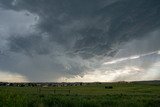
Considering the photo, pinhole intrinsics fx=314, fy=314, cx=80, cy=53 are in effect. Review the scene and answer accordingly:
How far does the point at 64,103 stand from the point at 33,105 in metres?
4.71

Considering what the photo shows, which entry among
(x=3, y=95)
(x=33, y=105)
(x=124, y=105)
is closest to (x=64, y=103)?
(x=33, y=105)

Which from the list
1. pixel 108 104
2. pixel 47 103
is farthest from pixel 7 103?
pixel 108 104

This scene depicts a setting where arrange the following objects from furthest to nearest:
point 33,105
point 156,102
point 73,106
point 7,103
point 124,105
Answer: point 156,102 → point 124,105 → point 73,106 → point 33,105 → point 7,103

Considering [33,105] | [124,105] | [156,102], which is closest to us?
[33,105]

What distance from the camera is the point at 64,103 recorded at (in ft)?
118

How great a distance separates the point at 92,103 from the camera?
3631cm

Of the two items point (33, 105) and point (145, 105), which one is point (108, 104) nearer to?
point (145, 105)

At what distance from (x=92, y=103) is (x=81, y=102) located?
1292mm

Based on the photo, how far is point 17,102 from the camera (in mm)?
27812

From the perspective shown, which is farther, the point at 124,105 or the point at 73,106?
the point at 124,105

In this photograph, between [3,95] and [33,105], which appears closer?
[3,95]

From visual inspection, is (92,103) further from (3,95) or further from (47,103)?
(3,95)

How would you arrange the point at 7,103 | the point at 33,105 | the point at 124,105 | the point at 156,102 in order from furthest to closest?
1. the point at 156,102
2. the point at 124,105
3. the point at 33,105
4. the point at 7,103

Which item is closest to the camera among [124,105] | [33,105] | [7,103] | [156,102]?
[7,103]
